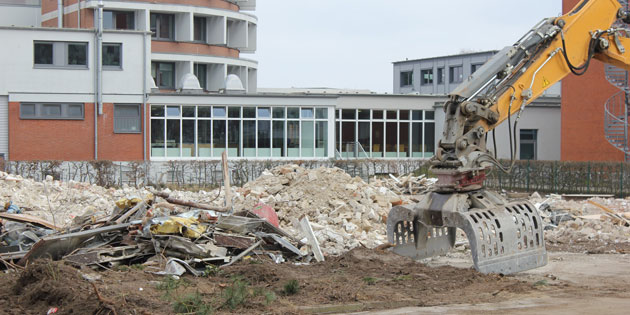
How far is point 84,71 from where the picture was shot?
116 ft

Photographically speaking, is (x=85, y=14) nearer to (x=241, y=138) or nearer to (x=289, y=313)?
(x=241, y=138)

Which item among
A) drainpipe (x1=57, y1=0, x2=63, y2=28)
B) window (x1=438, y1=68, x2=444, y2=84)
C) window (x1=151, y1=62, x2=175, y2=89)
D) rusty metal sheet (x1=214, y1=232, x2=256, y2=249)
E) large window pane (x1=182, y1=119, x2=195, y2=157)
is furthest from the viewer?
window (x1=438, y1=68, x2=444, y2=84)

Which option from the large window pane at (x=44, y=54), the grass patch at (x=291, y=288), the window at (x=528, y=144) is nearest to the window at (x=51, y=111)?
the large window pane at (x=44, y=54)

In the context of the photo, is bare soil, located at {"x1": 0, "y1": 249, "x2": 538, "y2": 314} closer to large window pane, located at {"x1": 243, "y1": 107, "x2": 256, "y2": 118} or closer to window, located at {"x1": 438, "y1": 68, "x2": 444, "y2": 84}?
large window pane, located at {"x1": 243, "y1": 107, "x2": 256, "y2": 118}

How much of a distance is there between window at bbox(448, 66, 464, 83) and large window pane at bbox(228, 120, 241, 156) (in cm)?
2952

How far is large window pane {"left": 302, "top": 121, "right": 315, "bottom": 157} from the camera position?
38.9 metres

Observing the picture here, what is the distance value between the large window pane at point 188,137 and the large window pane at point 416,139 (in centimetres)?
1272

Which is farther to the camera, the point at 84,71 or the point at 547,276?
the point at 84,71

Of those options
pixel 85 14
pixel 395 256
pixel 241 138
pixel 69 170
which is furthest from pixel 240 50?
pixel 395 256

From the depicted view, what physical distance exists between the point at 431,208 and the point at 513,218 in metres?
1.21

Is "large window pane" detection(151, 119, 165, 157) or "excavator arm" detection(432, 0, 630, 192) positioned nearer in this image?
"excavator arm" detection(432, 0, 630, 192)

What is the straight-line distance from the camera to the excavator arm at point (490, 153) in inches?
453

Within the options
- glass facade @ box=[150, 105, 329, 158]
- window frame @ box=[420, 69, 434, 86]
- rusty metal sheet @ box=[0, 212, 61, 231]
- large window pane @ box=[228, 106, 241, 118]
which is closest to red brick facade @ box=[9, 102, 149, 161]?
glass facade @ box=[150, 105, 329, 158]

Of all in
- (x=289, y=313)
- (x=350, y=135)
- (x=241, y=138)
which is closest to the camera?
(x=289, y=313)
